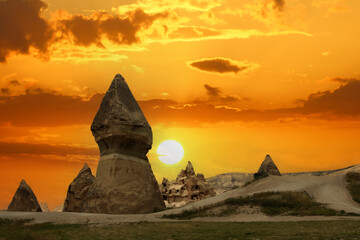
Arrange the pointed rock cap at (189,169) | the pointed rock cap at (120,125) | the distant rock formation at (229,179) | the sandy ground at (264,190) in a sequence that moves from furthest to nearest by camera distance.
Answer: the distant rock formation at (229,179), the pointed rock cap at (189,169), the pointed rock cap at (120,125), the sandy ground at (264,190)

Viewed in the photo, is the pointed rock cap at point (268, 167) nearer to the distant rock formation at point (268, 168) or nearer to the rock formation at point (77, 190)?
A: the distant rock formation at point (268, 168)

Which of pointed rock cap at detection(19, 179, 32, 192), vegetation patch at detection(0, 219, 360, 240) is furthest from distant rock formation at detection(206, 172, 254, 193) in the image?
vegetation patch at detection(0, 219, 360, 240)

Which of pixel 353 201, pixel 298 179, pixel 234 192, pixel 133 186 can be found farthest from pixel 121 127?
pixel 353 201

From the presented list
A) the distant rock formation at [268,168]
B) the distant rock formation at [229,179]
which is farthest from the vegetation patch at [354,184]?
the distant rock formation at [229,179]

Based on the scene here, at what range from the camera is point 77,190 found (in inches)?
1736

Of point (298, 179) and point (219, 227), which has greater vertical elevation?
point (298, 179)

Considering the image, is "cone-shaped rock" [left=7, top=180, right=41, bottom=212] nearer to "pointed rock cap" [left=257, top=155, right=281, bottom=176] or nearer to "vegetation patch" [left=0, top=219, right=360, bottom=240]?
"vegetation patch" [left=0, top=219, right=360, bottom=240]

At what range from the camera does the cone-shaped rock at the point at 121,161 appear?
35750mm

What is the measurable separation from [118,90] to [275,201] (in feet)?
59.1

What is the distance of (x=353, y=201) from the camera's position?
3569 cm

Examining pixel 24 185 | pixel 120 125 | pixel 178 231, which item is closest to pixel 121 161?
pixel 120 125

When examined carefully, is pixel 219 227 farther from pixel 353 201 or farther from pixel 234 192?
pixel 353 201

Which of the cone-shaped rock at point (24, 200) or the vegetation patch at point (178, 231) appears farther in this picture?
the cone-shaped rock at point (24, 200)

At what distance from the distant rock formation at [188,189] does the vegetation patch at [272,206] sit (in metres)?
35.3
